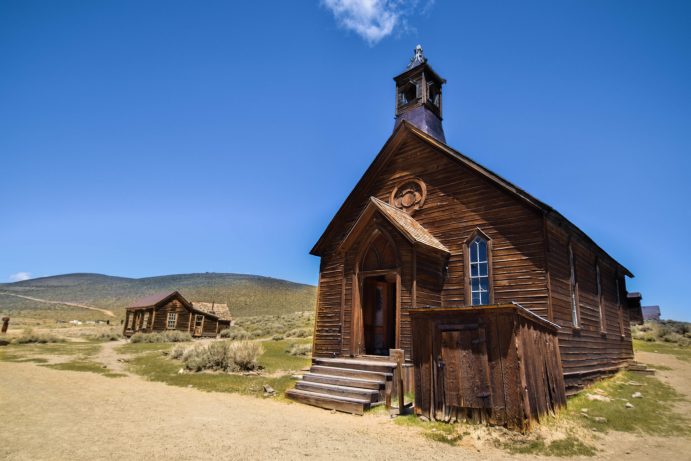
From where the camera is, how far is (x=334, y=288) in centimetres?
1404

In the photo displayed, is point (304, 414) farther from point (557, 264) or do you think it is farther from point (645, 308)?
point (645, 308)

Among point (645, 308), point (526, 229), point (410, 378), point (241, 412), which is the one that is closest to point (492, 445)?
point (410, 378)

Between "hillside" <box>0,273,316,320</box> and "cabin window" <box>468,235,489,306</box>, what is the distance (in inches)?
3184

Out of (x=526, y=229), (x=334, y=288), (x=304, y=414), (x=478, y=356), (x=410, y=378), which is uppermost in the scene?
(x=526, y=229)

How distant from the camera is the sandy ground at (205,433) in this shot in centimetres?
588

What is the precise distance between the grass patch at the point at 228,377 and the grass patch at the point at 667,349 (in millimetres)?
19386

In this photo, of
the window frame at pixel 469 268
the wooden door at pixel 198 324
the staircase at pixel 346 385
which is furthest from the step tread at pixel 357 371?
the wooden door at pixel 198 324

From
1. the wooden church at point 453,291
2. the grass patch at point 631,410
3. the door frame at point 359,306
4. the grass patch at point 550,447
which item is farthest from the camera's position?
the door frame at point 359,306

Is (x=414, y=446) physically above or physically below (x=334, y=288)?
below

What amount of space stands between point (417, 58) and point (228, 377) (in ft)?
49.1

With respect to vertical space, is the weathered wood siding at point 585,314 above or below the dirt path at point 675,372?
above

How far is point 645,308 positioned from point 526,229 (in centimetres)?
5694

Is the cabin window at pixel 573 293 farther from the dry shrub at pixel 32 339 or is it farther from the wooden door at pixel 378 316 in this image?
the dry shrub at pixel 32 339

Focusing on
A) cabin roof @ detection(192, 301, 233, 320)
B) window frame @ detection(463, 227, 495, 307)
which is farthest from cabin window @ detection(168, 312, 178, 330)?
window frame @ detection(463, 227, 495, 307)
